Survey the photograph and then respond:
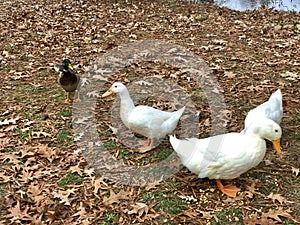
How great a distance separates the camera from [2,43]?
866cm

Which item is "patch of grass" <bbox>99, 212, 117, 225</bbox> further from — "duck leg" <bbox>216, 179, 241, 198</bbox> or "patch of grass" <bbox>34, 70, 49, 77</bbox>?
"patch of grass" <bbox>34, 70, 49, 77</bbox>

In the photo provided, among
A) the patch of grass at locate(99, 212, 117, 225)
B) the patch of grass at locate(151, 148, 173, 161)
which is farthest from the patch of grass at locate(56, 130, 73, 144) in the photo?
the patch of grass at locate(99, 212, 117, 225)

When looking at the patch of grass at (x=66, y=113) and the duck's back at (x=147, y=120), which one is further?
the patch of grass at (x=66, y=113)

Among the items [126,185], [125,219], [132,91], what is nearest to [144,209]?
[125,219]

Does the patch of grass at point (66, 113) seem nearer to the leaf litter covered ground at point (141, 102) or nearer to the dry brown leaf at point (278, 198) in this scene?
the leaf litter covered ground at point (141, 102)

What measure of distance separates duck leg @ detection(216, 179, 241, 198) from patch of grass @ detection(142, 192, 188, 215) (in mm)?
415

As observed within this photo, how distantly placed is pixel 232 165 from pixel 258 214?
500mm

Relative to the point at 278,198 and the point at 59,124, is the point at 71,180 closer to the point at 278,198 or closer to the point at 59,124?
the point at 59,124

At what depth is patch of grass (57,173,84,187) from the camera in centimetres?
384

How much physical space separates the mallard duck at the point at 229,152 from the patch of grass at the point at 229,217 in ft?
0.65

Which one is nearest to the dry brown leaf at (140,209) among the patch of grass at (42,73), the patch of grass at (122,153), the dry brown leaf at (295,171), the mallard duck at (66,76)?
the patch of grass at (122,153)

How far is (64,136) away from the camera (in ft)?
15.4

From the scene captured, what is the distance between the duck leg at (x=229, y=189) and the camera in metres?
3.51

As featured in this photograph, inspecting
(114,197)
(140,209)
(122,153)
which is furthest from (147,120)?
(140,209)
